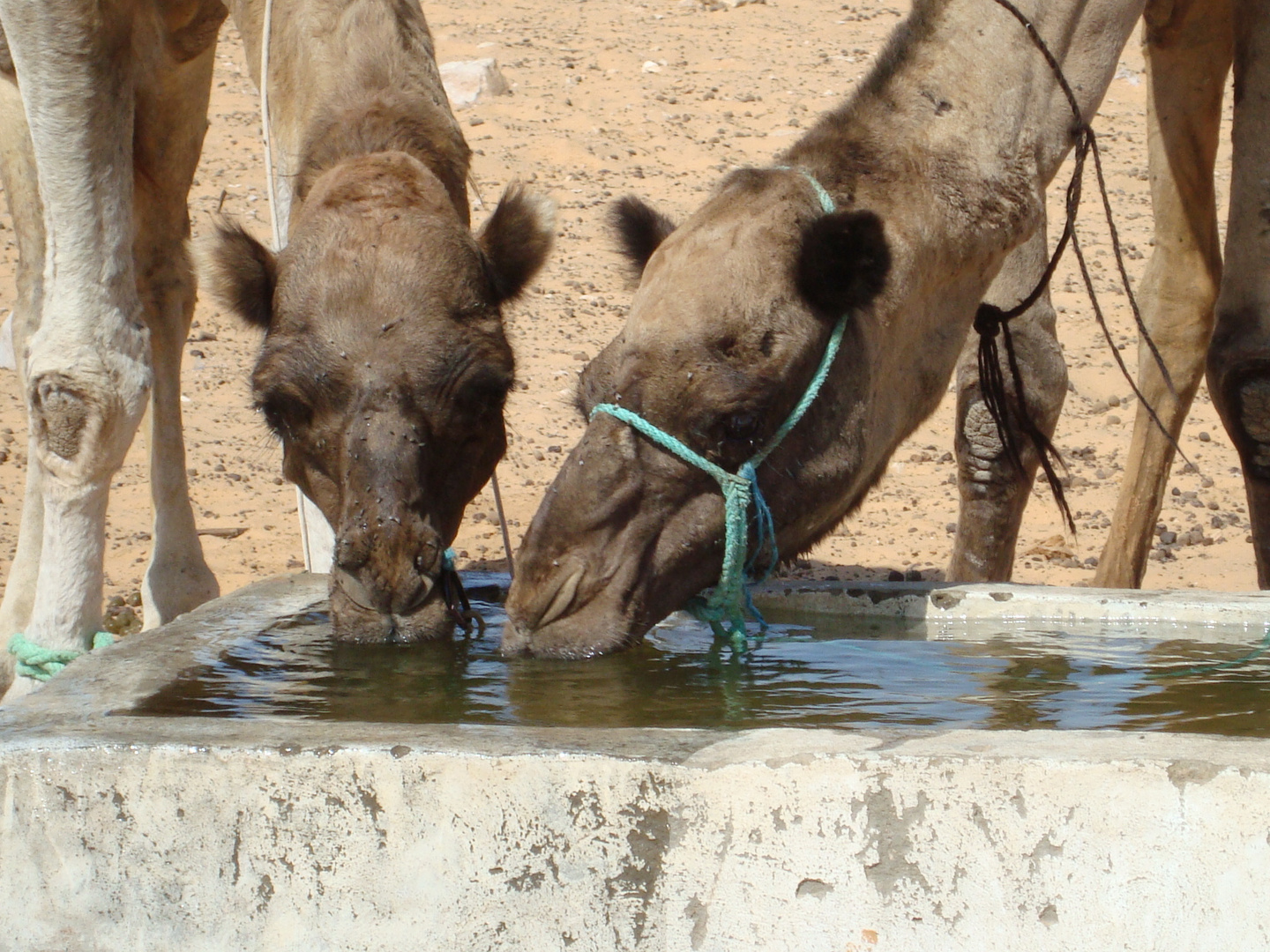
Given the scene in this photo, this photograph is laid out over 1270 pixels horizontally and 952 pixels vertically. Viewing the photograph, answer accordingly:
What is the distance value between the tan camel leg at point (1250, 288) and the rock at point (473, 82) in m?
10.2

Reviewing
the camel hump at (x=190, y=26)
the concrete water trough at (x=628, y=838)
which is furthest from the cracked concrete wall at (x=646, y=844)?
the camel hump at (x=190, y=26)

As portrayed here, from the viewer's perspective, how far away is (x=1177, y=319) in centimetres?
615

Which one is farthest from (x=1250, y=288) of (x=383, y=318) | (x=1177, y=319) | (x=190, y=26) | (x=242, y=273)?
(x=190, y=26)

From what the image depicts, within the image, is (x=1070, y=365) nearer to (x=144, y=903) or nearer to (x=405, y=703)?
(x=405, y=703)

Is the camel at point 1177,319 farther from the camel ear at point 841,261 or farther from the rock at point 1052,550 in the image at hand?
Result: the camel ear at point 841,261

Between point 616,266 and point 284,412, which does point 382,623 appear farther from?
point 616,266

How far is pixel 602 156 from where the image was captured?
43.4 ft

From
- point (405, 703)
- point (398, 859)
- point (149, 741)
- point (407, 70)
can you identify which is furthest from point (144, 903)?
point (407, 70)

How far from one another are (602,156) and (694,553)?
10.0 metres

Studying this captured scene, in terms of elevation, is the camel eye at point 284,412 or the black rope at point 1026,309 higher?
the black rope at point 1026,309

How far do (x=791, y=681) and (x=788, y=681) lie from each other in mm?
15

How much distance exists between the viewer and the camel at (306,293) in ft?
13.0

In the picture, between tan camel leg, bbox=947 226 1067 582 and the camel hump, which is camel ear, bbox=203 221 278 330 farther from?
tan camel leg, bbox=947 226 1067 582

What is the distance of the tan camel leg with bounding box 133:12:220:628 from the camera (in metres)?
5.47
